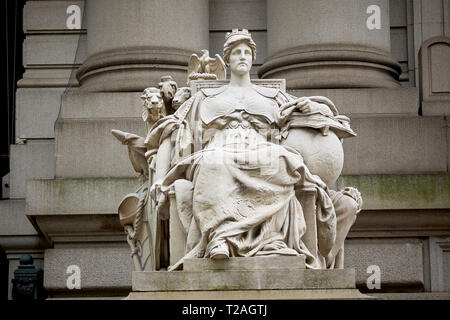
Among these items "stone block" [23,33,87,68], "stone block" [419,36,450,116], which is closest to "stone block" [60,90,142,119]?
"stone block" [23,33,87,68]

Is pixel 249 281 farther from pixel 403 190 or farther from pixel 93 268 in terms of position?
pixel 93 268

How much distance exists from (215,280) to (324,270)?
981 millimetres

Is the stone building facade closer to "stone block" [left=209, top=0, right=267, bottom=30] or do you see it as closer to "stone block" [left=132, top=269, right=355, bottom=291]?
"stone block" [left=209, top=0, right=267, bottom=30]

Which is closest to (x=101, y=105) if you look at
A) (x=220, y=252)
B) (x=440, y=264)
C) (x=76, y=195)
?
(x=76, y=195)

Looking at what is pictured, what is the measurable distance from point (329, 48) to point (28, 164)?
4173mm

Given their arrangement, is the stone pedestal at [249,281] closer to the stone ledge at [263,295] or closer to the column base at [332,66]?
the stone ledge at [263,295]

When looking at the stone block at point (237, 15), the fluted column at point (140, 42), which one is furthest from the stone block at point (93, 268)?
the stone block at point (237, 15)

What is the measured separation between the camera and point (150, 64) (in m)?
18.7

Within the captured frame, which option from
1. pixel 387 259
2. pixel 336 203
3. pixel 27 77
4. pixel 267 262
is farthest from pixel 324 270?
pixel 27 77

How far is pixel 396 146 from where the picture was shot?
709 inches

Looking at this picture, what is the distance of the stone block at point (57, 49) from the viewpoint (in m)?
19.7

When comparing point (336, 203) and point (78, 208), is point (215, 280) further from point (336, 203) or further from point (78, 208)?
point (78, 208)

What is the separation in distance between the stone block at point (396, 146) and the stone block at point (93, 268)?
3010 mm

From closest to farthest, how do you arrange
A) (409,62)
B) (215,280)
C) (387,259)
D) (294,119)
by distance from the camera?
(215,280) → (294,119) → (387,259) → (409,62)
